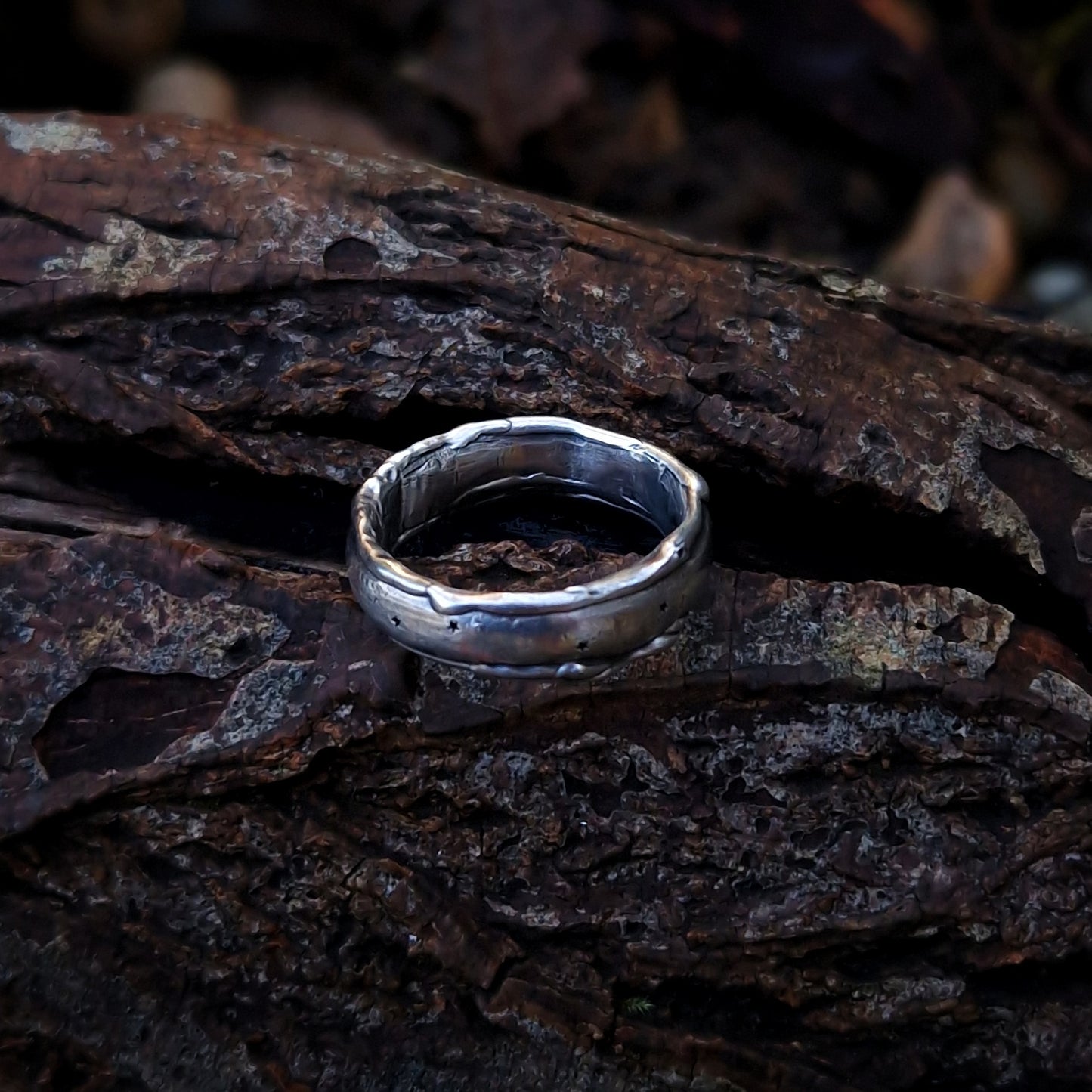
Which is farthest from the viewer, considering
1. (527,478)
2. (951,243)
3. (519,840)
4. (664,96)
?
(951,243)

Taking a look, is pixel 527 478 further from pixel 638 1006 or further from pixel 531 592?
pixel 638 1006

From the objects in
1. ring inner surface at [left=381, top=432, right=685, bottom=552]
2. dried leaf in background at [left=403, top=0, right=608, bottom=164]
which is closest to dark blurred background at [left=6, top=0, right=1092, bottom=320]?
dried leaf in background at [left=403, top=0, right=608, bottom=164]

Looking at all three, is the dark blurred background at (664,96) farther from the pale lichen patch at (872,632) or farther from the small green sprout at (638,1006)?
the small green sprout at (638,1006)

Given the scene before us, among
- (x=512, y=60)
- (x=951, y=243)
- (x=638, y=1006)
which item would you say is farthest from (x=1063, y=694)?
(x=951, y=243)

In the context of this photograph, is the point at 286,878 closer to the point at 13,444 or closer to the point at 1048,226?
the point at 13,444

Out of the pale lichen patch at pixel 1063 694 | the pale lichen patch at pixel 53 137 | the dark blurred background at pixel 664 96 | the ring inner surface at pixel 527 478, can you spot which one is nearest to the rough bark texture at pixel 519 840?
the pale lichen patch at pixel 1063 694

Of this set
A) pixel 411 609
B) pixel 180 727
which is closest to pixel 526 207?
pixel 411 609
